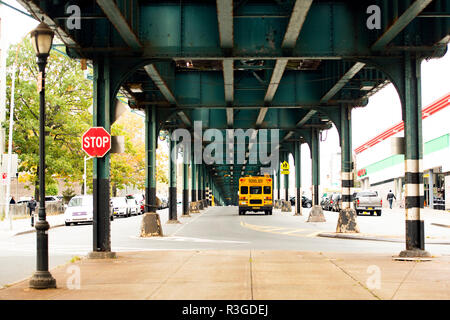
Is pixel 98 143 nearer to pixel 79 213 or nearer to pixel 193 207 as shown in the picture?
pixel 79 213

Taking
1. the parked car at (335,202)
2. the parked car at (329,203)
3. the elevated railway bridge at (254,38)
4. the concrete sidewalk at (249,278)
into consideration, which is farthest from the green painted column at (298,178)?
the concrete sidewalk at (249,278)

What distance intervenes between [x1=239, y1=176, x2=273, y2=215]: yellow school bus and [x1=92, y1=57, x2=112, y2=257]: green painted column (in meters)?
35.0

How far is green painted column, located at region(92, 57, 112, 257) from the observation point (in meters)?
16.3

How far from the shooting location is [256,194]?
52000mm

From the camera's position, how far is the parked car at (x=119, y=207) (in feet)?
170

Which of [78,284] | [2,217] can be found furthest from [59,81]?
[78,284]

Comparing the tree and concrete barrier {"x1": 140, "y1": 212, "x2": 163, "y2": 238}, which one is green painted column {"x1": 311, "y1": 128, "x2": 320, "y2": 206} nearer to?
concrete barrier {"x1": 140, "y1": 212, "x2": 163, "y2": 238}

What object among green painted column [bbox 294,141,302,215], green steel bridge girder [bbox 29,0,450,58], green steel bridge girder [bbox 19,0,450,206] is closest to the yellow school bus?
green painted column [bbox 294,141,302,215]

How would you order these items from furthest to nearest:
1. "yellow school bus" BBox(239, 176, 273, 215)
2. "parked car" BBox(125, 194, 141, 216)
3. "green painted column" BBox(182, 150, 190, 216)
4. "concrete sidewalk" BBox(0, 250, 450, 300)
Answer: "parked car" BBox(125, 194, 141, 216)
"yellow school bus" BBox(239, 176, 273, 215)
"green painted column" BBox(182, 150, 190, 216)
"concrete sidewalk" BBox(0, 250, 450, 300)

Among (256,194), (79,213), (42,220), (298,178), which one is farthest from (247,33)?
(256,194)

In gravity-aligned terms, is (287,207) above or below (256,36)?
below

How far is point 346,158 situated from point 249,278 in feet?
50.7

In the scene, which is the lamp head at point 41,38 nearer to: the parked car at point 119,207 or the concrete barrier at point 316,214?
the concrete barrier at point 316,214
